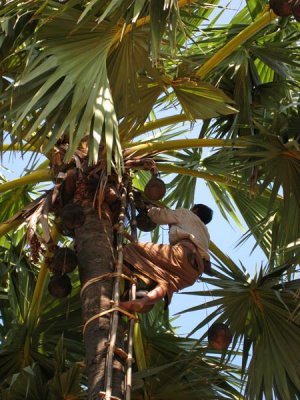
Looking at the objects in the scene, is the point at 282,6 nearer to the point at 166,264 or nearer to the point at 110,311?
the point at 166,264

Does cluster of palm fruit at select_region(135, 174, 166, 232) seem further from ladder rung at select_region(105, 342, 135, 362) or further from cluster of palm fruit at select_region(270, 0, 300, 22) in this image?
ladder rung at select_region(105, 342, 135, 362)

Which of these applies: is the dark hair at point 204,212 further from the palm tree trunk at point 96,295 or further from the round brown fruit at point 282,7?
the round brown fruit at point 282,7

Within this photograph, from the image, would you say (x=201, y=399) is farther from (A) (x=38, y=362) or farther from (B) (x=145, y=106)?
(B) (x=145, y=106)

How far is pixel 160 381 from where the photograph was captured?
6996 millimetres

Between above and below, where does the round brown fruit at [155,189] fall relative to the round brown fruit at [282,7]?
below

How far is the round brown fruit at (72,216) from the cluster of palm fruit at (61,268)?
0.17 m

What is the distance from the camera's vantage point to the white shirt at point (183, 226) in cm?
685

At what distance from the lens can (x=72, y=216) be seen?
21.3ft

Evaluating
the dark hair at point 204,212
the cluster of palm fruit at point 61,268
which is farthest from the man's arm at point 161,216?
the cluster of palm fruit at point 61,268

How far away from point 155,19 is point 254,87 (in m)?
2.19

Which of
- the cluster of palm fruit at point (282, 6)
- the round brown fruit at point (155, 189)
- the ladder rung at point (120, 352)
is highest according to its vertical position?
the cluster of palm fruit at point (282, 6)

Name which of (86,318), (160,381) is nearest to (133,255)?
(86,318)

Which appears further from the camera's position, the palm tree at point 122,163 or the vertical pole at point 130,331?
the palm tree at point 122,163

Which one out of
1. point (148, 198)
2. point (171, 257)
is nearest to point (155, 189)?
point (148, 198)
